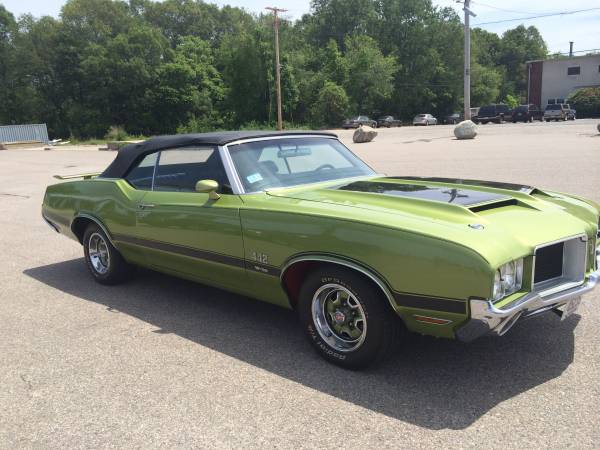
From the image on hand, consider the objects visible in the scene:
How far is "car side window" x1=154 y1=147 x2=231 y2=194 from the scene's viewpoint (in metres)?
4.33

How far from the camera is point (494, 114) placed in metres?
52.8

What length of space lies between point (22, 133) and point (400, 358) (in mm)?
49156

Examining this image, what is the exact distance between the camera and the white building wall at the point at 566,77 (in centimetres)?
6794

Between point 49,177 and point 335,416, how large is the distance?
56.3 ft

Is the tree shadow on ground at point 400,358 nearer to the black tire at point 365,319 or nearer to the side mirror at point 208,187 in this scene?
the black tire at point 365,319

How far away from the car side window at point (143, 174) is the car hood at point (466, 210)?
155 centimetres

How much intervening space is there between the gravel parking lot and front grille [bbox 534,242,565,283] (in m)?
0.62

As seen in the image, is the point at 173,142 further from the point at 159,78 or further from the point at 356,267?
the point at 159,78

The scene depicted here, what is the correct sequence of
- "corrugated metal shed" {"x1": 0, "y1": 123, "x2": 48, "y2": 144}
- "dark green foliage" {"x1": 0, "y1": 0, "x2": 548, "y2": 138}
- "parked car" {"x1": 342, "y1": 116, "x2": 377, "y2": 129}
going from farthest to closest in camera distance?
"dark green foliage" {"x1": 0, "y1": 0, "x2": 548, "y2": 138} → "parked car" {"x1": 342, "y1": 116, "x2": 377, "y2": 129} → "corrugated metal shed" {"x1": 0, "y1": 123, "x2": 48, "y2": 144}

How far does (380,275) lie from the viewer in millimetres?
3139

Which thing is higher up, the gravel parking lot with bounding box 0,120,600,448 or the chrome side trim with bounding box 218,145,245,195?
the chrome side trim with bounding box 218,145,245,195

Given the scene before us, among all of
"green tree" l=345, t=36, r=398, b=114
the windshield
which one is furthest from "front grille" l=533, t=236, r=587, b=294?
"green tree" l=345, t=36, r=398, b=114

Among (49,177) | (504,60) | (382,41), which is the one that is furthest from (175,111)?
(504,60)

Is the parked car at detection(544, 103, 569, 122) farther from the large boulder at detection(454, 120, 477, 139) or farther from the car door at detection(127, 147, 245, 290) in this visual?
the car door at detection(127, 147, 245, 290)
